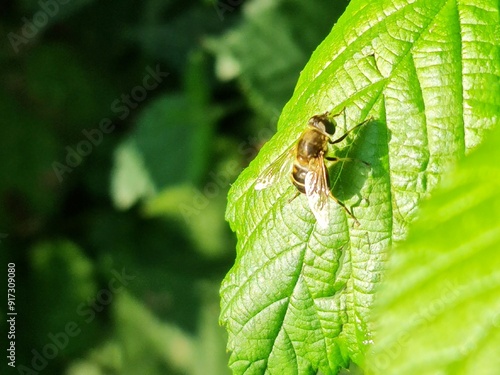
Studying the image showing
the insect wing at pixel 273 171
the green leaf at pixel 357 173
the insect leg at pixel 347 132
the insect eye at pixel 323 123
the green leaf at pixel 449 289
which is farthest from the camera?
the insect wing at pixel 273 171

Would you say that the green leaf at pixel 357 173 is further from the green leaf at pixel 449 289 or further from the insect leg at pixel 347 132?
the green leaf at pixel 449 289

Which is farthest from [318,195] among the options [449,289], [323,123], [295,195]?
[449,289]

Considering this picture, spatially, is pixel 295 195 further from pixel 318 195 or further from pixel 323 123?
pixel 323 123

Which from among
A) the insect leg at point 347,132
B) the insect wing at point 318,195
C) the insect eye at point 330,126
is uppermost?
the insect eye at point 330,126

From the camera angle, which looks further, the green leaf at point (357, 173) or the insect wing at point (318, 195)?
the insect wing at point (318, 195)

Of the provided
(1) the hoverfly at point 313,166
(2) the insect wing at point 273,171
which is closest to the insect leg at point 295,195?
(1) the hoverfly at point 313,166

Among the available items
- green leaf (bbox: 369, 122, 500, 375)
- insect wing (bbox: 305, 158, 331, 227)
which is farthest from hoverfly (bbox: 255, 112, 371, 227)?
green leaf (bbox: 369, 122, 500, 375)

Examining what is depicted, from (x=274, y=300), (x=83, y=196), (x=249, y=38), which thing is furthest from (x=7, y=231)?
(x=274, y=300)
